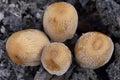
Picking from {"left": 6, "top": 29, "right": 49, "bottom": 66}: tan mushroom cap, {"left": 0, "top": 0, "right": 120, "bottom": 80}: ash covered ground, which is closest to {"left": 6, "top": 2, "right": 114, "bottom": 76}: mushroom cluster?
{"left": 6, "top": 29, "right": 49, "bottom": 66}: tan mushroom cap

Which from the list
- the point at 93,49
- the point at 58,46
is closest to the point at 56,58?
the point at 58,46

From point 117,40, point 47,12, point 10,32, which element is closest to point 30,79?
point 10,32

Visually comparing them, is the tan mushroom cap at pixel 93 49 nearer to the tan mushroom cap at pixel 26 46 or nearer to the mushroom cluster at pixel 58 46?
the mushroom cluster at pixel 58 46

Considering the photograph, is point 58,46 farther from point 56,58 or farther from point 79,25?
point 79,25

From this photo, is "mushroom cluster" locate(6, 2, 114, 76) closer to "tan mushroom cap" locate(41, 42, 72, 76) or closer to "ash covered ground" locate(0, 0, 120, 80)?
"tan mushroom cap" locate(41, 42, 72, 76)

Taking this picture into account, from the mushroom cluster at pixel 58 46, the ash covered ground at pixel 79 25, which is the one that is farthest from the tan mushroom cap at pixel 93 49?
the ash covered ground at pixel 79 25

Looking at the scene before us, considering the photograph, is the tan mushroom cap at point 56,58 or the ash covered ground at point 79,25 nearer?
the tan mushroom cap at point 56,58
